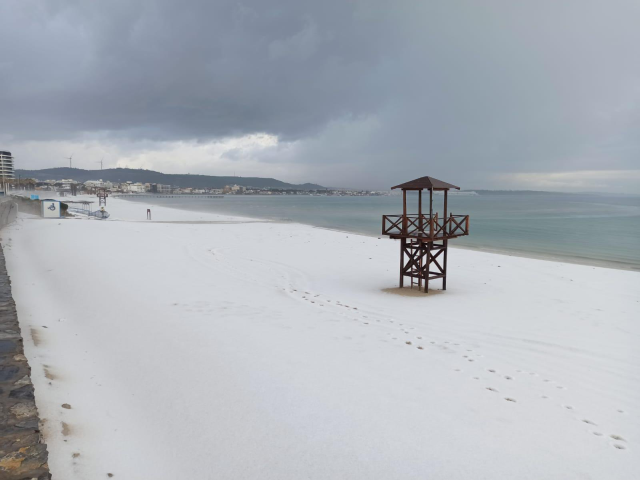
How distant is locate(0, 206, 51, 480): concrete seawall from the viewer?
339cm

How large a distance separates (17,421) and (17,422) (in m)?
0.02

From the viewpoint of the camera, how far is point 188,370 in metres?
6.46

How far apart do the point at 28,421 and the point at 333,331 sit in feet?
18.1

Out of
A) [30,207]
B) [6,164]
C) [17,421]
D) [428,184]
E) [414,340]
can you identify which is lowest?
[414,340]

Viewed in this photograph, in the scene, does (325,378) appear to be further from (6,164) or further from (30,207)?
(6,164)

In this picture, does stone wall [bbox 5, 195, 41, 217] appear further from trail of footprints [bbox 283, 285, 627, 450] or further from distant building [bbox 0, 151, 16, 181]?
distant building [bbox 0, 151, 16, 181]

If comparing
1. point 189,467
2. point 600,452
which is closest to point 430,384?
point 600,452

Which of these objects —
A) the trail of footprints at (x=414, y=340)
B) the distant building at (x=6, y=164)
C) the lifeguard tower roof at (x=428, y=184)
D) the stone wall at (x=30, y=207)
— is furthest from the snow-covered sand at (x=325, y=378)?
the distant building at (x=6, y=164)

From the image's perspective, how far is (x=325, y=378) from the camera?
20.6 feet

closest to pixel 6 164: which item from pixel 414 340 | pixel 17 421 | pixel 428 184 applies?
pixel 428 184

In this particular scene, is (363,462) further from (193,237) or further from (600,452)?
(193,237)

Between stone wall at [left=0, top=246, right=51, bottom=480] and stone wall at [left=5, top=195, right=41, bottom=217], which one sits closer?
stone wall at [left=0, top=246, right=51, bottom=480]

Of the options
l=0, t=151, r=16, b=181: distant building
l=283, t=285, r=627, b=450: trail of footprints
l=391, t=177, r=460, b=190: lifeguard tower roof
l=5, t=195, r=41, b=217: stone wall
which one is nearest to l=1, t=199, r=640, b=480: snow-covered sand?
l=283, t=285, r=627, b=450: trail of footprints

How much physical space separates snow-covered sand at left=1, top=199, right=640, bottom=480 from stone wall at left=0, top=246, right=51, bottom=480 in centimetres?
43
